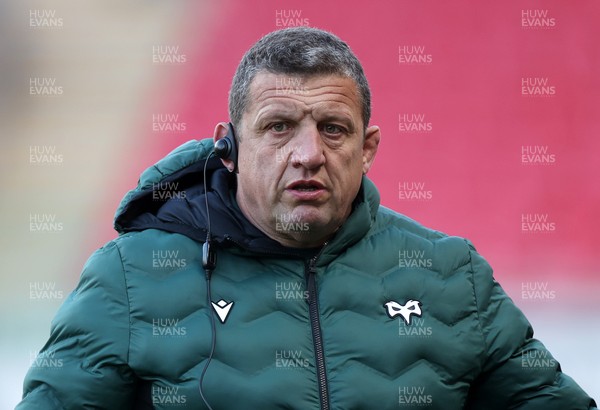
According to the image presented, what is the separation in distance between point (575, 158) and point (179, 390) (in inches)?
92.5

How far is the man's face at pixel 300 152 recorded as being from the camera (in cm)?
195

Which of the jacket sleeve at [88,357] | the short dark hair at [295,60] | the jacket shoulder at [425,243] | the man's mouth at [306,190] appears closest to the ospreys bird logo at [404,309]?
the jacket shoulder at [425,243]

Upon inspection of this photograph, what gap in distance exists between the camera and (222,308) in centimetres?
197

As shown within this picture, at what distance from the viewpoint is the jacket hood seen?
2.04m

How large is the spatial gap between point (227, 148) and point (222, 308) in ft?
1.07

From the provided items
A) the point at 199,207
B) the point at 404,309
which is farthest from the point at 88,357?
the point at 404,309

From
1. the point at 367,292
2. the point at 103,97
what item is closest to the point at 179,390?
the point at 367,292

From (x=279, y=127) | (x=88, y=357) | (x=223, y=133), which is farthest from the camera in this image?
(x=223, y=133)

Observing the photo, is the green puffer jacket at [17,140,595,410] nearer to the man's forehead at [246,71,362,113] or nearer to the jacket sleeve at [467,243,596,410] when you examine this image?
the jacket sleeve at [467,243,596,410]

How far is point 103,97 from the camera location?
12.5 feet

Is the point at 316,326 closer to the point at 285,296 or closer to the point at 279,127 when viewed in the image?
the point at 285,296

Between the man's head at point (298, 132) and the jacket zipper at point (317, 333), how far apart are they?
69mm

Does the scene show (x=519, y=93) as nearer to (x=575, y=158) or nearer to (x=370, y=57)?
(x=575, y=158)

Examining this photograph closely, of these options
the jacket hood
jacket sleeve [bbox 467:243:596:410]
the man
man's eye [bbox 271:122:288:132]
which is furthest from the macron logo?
jacket sleeve [bbox 467:243:596:410]
